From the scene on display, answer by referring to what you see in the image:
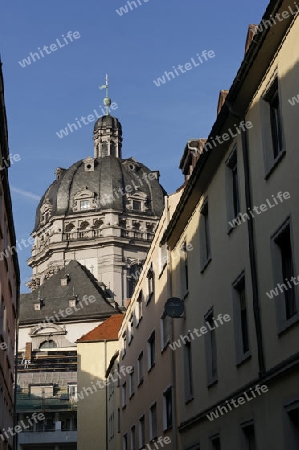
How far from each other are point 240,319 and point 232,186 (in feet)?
10.8

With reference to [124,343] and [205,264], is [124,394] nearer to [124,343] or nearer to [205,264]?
[124,343]

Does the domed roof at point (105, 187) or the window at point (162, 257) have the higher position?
the domed roof at point (105, 187)

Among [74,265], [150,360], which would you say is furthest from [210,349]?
[74,265]

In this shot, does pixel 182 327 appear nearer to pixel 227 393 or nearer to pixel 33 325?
pixel 227 393

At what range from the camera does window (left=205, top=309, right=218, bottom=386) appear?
1958 cm

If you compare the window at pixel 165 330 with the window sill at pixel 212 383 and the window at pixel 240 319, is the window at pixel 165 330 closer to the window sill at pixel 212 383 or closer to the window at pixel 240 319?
the window sill at pixel 212 383

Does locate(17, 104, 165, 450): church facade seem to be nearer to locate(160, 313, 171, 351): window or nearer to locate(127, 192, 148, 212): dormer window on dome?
locate(127, 192, 148, 212): dormer window on dome

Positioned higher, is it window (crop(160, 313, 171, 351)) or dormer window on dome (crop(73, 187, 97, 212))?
dormer window on dome (crop(73, 187, 97, 212))

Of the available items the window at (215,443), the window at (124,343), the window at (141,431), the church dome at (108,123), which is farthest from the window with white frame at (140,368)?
the church dome at (108,123)

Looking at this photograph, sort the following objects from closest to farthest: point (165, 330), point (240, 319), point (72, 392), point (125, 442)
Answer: point (240, 319) < point (165, 330) < point (125, 442) < point (72, 392)

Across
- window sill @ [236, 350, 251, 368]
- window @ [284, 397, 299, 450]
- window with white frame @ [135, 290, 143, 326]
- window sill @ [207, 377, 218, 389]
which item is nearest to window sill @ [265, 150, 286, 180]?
window sill @ [236, 350, 251, 368]

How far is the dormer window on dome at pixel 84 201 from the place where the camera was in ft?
357

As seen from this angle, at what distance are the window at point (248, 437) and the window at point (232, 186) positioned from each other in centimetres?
478

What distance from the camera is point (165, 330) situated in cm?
2722
